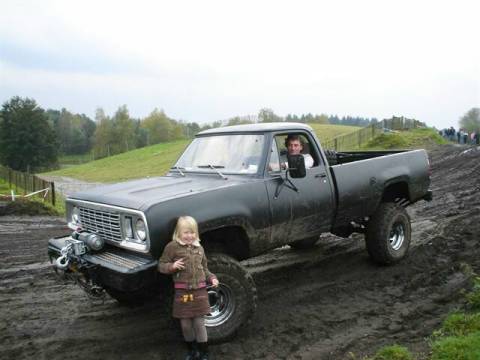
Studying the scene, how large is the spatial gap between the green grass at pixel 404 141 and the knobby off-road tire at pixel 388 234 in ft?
67.5

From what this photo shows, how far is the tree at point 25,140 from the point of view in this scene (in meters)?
59.4

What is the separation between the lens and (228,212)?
14.6ft


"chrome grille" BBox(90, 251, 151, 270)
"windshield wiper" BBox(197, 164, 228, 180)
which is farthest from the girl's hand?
"windshield wiper" BBox(197, 164, 228, 180)

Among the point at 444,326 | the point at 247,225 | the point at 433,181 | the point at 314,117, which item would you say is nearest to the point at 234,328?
the point at 247,225

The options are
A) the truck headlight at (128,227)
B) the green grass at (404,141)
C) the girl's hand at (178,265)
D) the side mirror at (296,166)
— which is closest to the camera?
the girl's hand at (178,265)

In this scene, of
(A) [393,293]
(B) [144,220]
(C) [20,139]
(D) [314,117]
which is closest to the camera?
(B) [144,220]

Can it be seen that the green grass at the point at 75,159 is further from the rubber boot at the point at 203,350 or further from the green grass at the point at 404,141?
the rubber boot at the point at 203,350

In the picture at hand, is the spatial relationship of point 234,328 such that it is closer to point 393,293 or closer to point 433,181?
point 393,293

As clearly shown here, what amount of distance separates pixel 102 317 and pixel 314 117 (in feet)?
384

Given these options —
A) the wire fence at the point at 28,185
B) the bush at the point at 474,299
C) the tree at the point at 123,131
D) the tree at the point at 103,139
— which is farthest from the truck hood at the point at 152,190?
the tree at the point at 123,131

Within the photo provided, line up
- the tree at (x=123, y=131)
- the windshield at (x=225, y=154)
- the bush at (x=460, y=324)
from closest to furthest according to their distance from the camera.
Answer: the bush at (x=460, y=324), the windshield at (x=225, y=154), the tree at (x=123, y=131)

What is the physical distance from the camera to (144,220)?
3.96 m

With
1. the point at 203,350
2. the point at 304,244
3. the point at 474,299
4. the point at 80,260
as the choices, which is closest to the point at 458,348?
the point at 474,299

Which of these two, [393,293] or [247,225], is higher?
[247,225]
